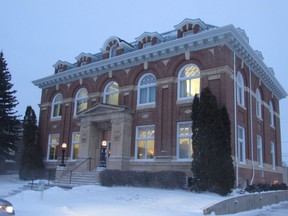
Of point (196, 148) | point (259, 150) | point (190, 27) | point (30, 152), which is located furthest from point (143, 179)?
point (30, 152)

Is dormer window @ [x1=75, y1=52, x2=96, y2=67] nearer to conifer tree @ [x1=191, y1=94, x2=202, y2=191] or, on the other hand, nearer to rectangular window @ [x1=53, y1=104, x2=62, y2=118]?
rectangular window @ [x1=53, y1=104, x2=62, y2=118]

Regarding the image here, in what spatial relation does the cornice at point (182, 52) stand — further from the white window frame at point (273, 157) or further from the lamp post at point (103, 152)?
the lamp post at point (103, 152)

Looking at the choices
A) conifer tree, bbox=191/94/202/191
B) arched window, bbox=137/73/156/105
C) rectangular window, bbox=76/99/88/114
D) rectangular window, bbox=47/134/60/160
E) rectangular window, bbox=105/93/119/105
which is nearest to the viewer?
conifer tree, bbox=191/94/202/191

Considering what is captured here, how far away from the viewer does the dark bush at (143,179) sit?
1846 centimetres

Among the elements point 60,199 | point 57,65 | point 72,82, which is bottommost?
point 60,199

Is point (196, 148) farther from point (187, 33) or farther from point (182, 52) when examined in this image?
Result: point (187, 33)

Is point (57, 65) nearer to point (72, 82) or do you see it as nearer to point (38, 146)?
point (72, 82)

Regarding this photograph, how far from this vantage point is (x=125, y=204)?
1415 centimetres

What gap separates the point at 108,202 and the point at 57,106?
17897mm

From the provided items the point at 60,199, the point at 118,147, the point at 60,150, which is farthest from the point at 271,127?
the point at 60,199

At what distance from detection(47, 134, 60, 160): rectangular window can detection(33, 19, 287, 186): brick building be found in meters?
0.19

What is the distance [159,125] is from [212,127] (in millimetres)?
5244

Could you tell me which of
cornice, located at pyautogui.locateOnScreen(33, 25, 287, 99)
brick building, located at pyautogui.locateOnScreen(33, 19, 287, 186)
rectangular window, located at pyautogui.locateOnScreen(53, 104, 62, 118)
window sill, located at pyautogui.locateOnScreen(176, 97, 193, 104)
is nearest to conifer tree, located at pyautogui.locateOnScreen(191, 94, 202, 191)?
brick building, located at pyautogui.locateOnScreen(33, 19, 287, 186)

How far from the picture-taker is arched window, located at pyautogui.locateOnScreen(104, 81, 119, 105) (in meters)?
26.3
